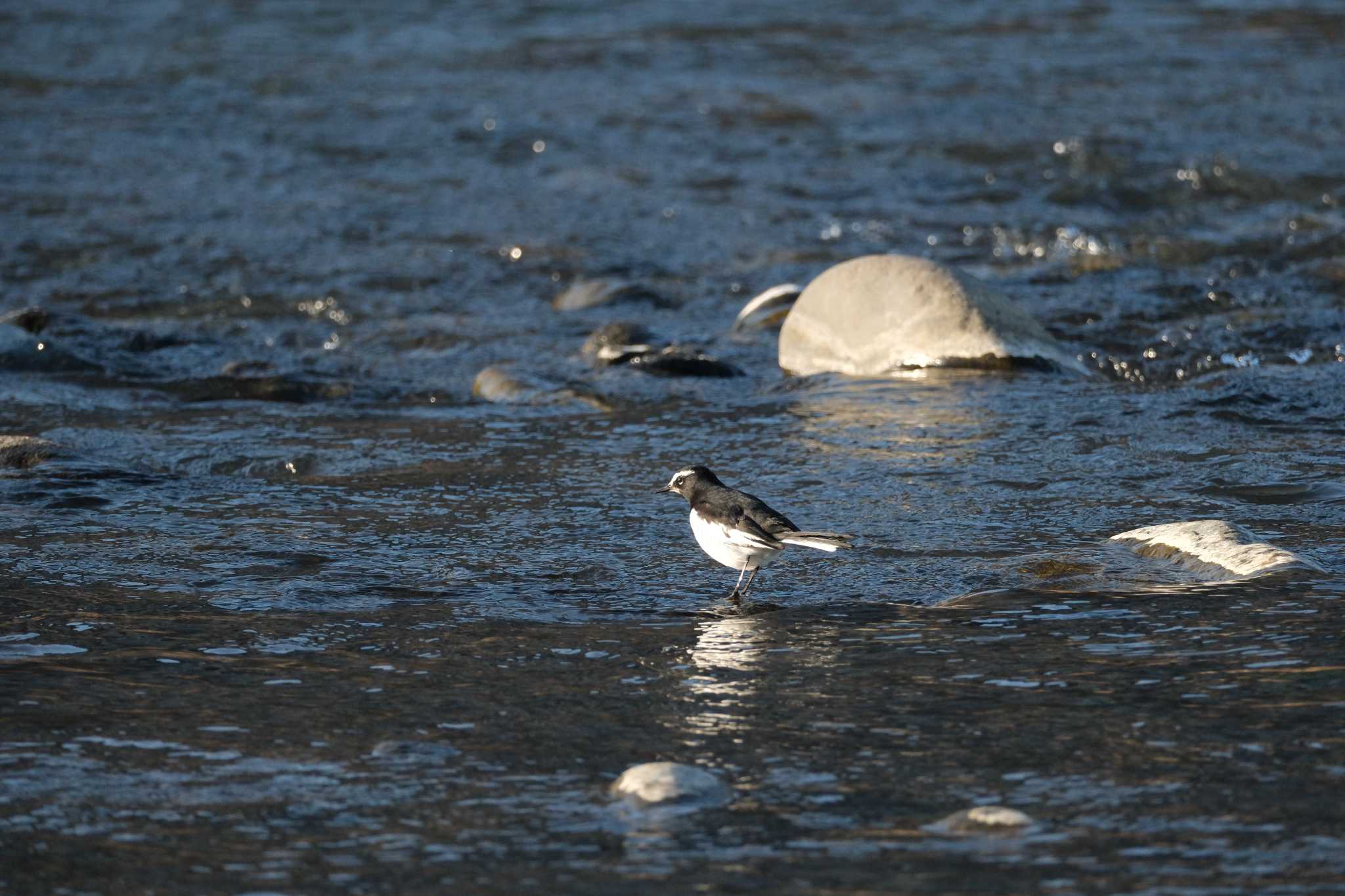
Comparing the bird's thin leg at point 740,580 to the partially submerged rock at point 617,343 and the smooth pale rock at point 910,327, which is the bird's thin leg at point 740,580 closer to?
the smooth pale rock at point 910,327

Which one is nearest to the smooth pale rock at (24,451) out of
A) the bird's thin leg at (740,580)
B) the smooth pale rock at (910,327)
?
the bird's thin leg at (740,580)

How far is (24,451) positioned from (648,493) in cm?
273

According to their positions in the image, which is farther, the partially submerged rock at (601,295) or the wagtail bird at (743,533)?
the partially submerged rock at (601,295)

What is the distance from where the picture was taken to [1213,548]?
6.04 m

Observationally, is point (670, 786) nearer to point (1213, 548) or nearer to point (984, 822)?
point (984, 822)

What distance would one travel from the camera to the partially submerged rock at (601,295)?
464 inches

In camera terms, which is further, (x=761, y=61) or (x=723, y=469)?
(x=761, y=61)

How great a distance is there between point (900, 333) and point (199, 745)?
5.65 m

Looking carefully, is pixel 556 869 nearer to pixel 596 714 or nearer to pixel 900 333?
pixel 596 714

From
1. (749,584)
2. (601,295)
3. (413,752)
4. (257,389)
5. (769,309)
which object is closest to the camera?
(413,752)

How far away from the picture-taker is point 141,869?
3.88 metres

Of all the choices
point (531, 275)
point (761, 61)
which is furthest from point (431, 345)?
point (761, 61)

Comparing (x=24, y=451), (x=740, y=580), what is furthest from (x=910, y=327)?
(x=24, y=451)

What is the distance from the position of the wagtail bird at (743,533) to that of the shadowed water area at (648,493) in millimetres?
209
